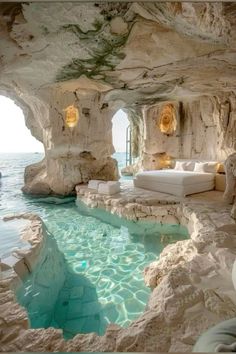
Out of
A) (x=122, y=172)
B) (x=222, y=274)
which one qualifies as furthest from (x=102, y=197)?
(x=122, y=172)

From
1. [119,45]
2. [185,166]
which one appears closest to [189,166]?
[185,166]

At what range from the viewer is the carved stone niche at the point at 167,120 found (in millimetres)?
12594

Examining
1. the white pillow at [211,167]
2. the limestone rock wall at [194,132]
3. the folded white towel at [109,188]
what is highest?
the limestone rock wall at [194,132]

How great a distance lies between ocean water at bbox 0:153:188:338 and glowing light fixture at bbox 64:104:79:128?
407 centimetres

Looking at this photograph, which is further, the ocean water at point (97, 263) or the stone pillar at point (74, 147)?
the stone pillar at point (74, 147)

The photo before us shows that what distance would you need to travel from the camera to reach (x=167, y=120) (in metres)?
12.9

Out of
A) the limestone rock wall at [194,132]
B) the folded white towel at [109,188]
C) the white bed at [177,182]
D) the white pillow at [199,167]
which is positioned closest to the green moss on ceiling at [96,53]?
the folded white towel at [109,188]

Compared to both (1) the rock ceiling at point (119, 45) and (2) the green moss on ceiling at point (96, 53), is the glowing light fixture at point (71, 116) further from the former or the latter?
(2) the green moss on ceiling at point (96, 53)

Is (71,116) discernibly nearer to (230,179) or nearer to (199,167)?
(199,167)

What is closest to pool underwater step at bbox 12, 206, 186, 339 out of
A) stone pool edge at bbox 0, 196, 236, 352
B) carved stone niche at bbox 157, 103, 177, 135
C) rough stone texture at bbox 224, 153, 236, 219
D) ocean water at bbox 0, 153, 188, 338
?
ocean water at bbox 0, 153, 188, 338

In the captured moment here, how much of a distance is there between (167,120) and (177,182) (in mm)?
5939

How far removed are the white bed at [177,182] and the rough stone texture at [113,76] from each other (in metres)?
2.18

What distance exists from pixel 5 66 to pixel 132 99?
23.3 feet

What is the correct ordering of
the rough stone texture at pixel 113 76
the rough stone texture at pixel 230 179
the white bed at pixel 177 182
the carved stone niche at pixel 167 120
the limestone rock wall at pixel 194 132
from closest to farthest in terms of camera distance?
the rough stone texture at pixel 113 76
the rough stone texture at pixel 230 179
the white bed at pixel 177 182
the limestone rock wall at pixel 194 132
the carved stone niche at pixel 167 120
